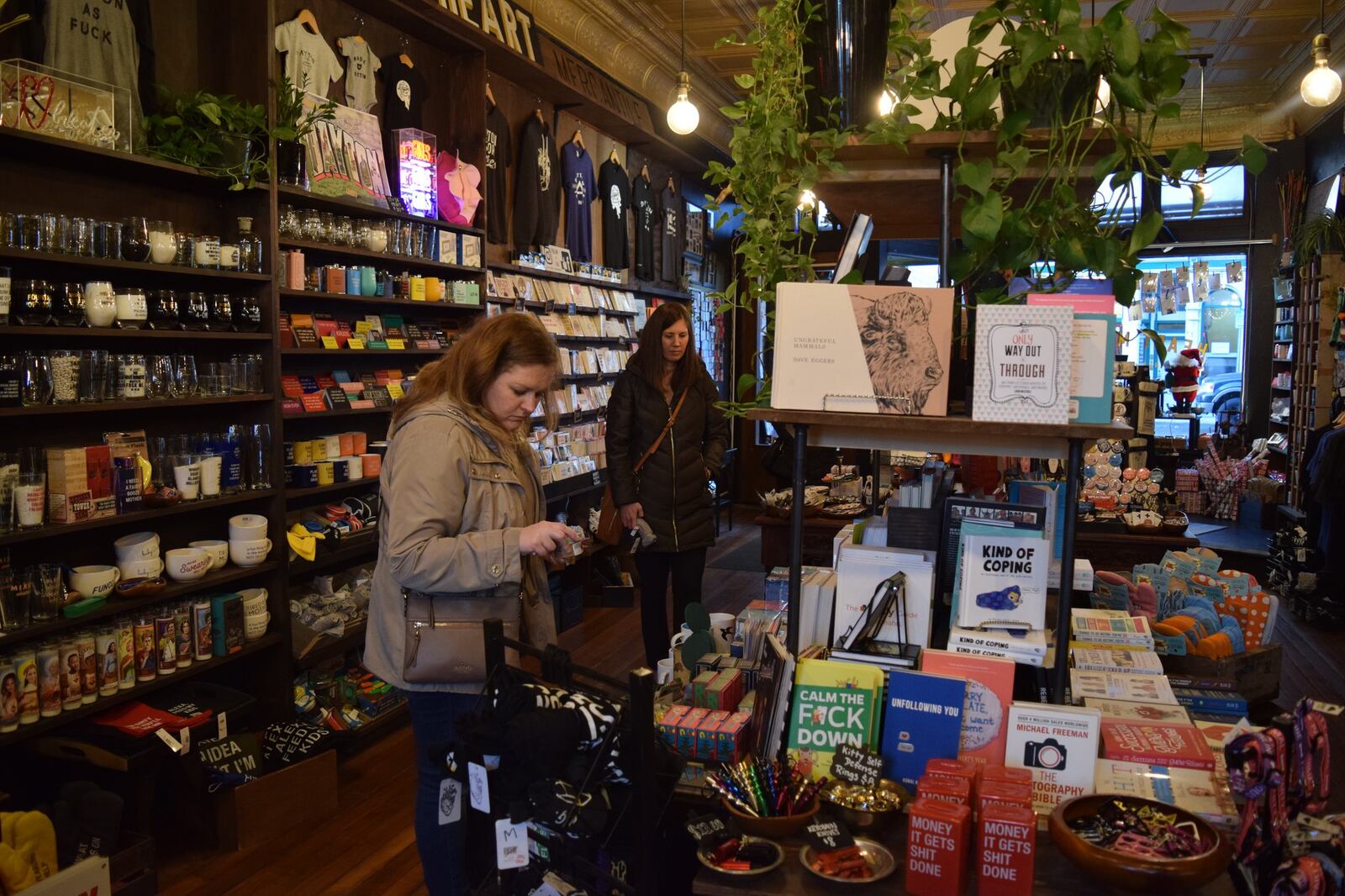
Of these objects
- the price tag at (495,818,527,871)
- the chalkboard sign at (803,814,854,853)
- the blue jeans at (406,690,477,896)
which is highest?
the chalkboard sign at (803,814,854,853)

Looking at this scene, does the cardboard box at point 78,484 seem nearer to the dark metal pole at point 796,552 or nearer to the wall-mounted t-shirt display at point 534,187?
the dark metal pole at point 796,552

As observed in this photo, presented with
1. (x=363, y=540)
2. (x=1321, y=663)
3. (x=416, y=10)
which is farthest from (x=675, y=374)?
(x=1321, y=663)

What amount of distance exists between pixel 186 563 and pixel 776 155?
246cm

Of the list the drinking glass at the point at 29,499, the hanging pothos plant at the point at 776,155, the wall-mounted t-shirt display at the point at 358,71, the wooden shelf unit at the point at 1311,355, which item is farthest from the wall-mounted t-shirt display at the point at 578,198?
the wooden shelf unit at the point at 1311,355

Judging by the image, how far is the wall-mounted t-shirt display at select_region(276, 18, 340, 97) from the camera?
3.99 m

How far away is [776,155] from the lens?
6.48 feet

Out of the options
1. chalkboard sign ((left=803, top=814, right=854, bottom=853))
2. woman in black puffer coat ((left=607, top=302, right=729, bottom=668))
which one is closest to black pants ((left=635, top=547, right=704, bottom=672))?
woman in black puffer coat ((left=607, top=302, right=729, bottom=668))

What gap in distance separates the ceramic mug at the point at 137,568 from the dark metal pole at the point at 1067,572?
2.77 metres

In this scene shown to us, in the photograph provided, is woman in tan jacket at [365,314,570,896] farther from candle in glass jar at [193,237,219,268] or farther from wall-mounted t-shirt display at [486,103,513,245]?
wall-mounted t-shirt display at [486,103,513,245]

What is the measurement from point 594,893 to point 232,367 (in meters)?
2.66

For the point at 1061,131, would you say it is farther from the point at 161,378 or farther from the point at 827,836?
the point at 161,378

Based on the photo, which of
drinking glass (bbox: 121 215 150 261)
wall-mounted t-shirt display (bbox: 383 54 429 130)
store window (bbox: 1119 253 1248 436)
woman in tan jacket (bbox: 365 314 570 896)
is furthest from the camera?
store window (bbox: 1119 253 1248 436)

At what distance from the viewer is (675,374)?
13.3 ft

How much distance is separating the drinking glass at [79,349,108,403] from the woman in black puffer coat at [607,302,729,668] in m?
1.79
